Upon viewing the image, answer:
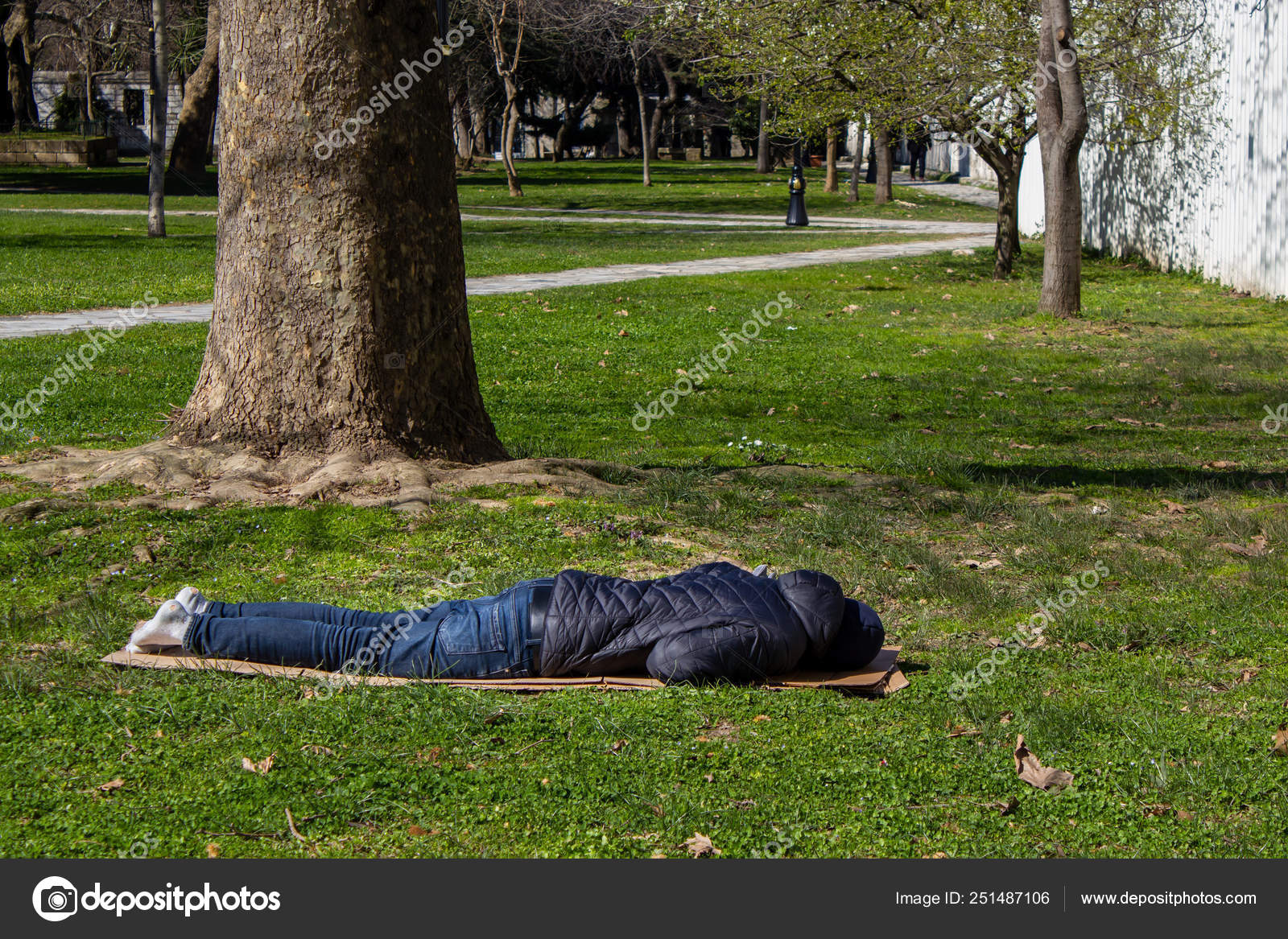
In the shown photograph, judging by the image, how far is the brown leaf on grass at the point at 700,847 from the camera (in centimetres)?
325

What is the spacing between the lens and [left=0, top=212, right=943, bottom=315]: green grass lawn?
→ 1419 centimetres

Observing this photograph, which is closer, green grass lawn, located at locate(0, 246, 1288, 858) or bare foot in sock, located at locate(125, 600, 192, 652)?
green grass lawn, located at locate(0, 246, 1288, 858)

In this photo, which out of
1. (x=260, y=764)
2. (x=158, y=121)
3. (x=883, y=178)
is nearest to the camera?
(x=260, y=764)

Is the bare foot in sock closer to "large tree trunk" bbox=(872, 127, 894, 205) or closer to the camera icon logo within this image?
the camera icon logo

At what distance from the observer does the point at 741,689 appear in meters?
4.27

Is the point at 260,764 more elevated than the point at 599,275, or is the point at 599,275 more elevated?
the point at 599,275

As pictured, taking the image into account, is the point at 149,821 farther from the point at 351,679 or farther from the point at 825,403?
the point at 825,403

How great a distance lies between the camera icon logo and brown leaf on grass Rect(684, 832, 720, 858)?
4.94 feet

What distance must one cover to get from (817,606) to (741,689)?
0.38 meters

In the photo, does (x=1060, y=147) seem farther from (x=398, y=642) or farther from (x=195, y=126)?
(x=195, y=126)

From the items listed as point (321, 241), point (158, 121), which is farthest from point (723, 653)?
point (158, 121)

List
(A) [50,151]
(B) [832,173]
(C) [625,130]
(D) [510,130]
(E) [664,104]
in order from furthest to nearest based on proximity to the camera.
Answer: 1. (C) [625,130]
2. (E) [664,104]
3. (A) [50,151]
4. (B) [832,173]
5. (D) [510,130]

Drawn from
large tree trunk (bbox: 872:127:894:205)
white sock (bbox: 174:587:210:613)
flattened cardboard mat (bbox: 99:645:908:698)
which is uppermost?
large tree trunk (bbox: 872:127:894:205)

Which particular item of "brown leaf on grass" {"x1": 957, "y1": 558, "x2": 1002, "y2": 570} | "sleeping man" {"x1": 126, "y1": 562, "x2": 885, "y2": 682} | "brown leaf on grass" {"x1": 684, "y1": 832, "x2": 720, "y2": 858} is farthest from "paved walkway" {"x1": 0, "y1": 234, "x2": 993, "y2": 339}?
"brown leaf on grass" {"x1": 684, "y1": 832, "x2": 720, "y2": 858}
